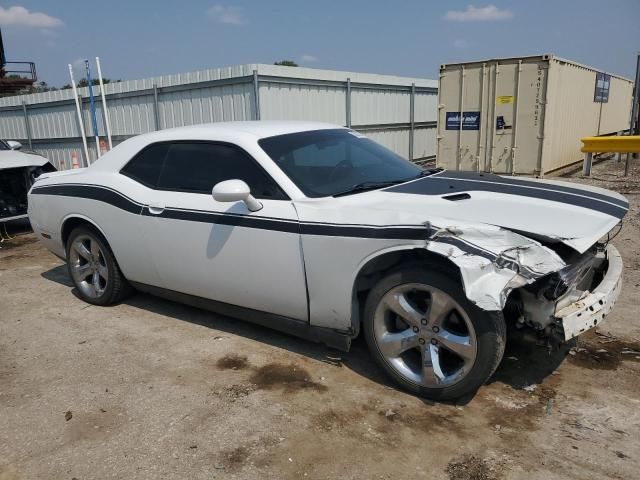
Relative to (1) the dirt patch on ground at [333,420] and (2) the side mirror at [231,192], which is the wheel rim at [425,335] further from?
(2) the side mirror at [231,192]

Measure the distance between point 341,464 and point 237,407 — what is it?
2.73 feet

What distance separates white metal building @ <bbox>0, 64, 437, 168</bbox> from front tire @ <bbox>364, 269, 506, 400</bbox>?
7294 mm

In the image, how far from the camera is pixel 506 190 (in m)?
3.62

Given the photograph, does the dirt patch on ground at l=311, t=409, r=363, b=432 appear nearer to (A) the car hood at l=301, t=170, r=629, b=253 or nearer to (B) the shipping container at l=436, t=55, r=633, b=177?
(A) the car hood at l=301, t=170, r=629, b=253

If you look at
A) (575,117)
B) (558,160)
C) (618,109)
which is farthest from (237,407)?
(618,109)

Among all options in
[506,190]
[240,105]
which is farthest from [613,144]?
[506,190]

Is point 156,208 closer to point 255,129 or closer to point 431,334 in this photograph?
point 255,129

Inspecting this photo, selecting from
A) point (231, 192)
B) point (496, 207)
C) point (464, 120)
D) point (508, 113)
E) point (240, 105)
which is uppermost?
point (240, 105)

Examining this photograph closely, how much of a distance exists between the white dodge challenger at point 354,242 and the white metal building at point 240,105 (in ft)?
19.1

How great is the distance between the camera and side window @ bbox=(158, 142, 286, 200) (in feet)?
12.1

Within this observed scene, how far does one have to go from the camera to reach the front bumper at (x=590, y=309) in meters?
2.83

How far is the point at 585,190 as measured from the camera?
12.6 ft

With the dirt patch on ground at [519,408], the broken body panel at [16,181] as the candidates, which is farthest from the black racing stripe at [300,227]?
the broken body panel at [16,181]

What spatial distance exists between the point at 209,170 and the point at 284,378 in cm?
164
